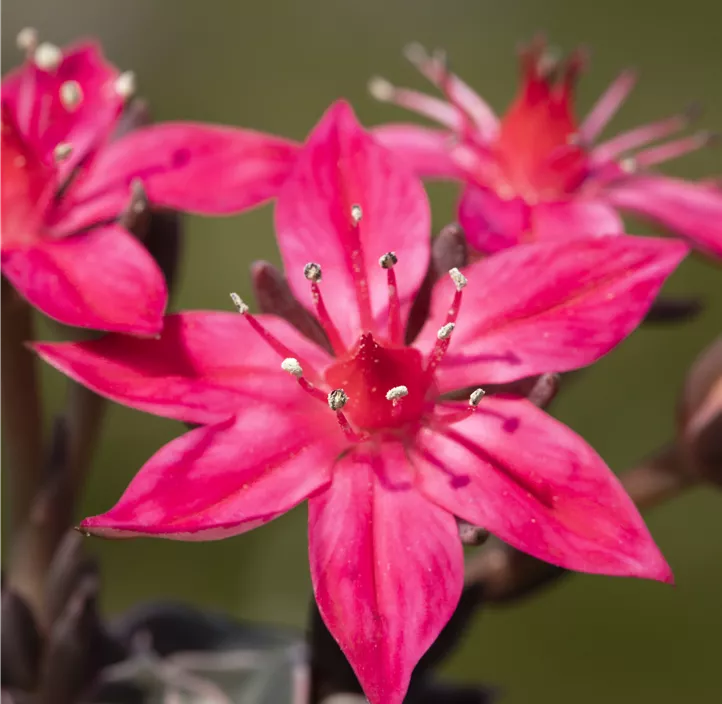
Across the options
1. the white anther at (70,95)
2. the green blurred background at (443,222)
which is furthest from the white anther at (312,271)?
the green blurred background at (443,222)

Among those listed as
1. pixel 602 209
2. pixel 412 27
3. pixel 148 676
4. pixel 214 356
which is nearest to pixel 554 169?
pixel 602 209

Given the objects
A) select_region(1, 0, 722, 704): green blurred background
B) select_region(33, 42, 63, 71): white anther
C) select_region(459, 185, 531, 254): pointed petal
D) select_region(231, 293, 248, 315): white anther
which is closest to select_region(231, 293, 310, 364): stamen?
select_region(231, 293, 248, 315): white anther

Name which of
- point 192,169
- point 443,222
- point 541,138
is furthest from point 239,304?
point 443,222

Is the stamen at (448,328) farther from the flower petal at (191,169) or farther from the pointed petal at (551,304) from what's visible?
the flower petal at (191,169)

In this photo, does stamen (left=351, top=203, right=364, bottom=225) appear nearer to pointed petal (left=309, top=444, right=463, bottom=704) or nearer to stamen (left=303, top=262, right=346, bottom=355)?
stamen (left=303, top=262, right=346, bottom=355)

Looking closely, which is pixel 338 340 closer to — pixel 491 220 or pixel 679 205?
pixel 491 220

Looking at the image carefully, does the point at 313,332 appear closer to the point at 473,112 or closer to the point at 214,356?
the point at 214,356
